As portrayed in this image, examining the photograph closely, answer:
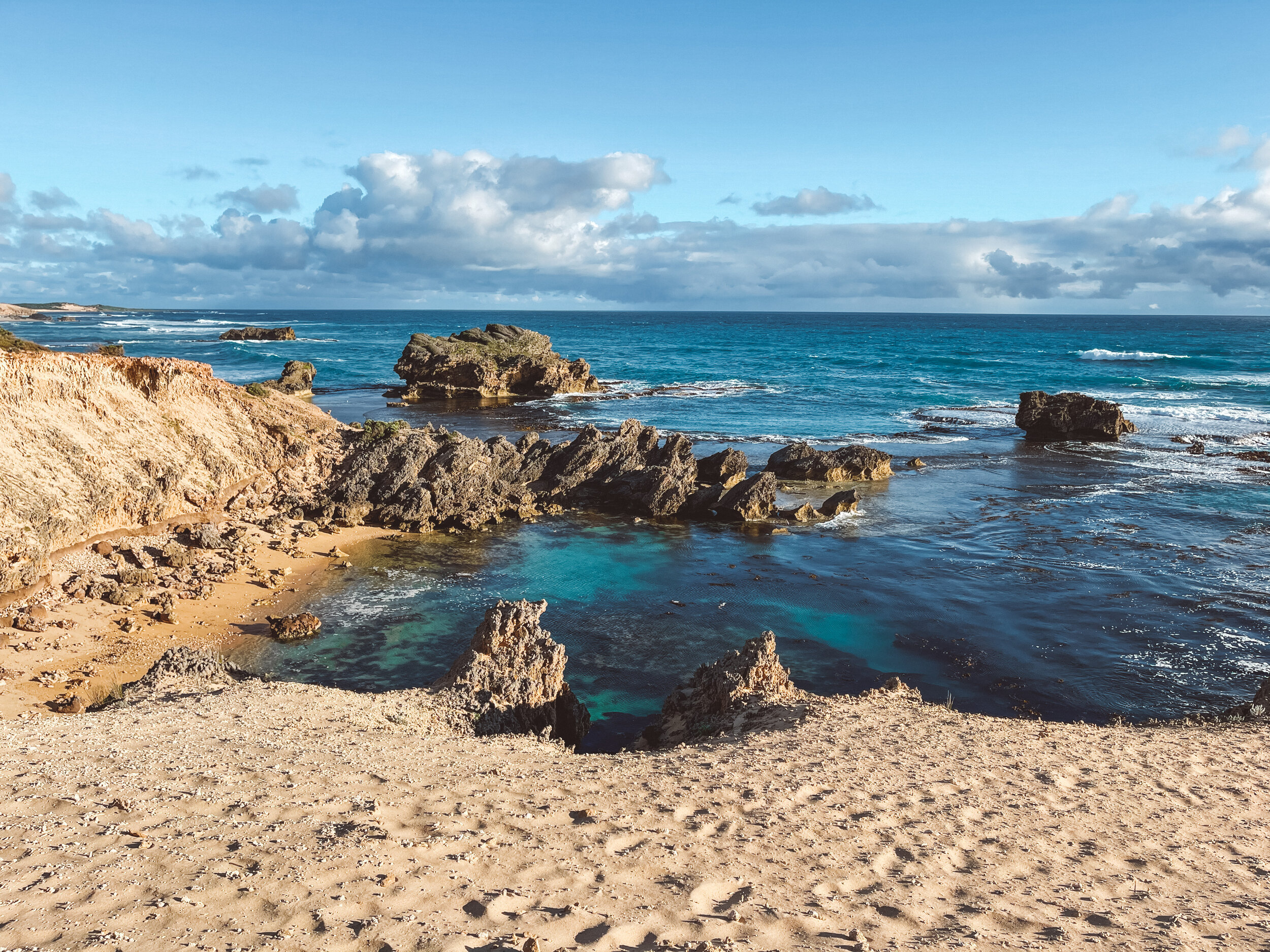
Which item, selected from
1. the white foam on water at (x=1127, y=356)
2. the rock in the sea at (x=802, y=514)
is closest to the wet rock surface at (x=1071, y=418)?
the rock in the sea at (x=802, y=514)

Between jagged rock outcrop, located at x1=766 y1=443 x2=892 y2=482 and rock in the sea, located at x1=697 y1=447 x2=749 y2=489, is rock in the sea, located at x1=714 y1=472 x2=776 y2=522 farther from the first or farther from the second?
jagged rock outcrop, located at x1=766 y1=443 x2=892 y2=482

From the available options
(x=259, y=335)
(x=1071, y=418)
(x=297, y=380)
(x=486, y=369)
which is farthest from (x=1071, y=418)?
(x=259, y=335)

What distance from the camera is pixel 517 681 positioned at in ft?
39.1

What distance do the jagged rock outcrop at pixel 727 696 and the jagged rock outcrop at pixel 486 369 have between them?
151 ft

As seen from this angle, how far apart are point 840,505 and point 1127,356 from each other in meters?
87.1

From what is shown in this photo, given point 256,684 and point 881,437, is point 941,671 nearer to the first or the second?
point 256,684

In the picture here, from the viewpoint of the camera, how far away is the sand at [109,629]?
40.9 feet

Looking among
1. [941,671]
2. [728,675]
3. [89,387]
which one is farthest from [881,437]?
[89,387]

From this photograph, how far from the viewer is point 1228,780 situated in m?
9.32

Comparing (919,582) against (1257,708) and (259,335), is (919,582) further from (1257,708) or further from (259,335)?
(259,335)

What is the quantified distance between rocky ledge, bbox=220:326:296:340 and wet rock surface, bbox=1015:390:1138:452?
317 feet

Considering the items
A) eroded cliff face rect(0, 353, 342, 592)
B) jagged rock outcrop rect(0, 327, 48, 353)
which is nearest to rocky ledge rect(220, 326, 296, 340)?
jagged rock outcrop rect(0, 327, 48, 353)

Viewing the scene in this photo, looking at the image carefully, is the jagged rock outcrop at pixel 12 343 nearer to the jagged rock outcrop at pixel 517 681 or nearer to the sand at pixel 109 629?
the sand at pixel 109 629

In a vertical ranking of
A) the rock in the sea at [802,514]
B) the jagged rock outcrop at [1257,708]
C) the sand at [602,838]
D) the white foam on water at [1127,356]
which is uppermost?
the white foam on water at [1127,356]
